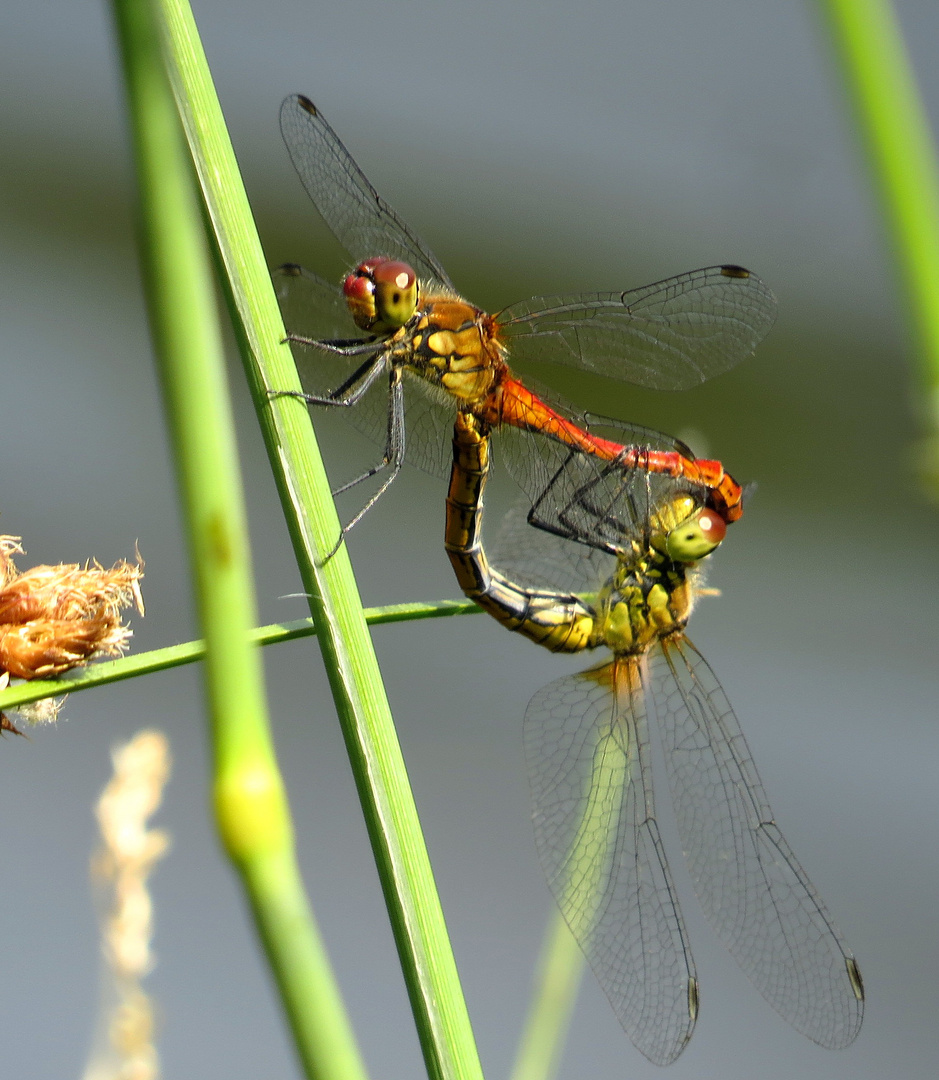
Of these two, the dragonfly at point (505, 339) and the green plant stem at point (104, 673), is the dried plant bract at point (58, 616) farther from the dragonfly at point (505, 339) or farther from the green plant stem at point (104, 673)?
the dragonfly at point (505, 339)

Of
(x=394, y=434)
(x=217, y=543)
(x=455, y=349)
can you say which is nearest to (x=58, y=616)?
(x=217, y=543)

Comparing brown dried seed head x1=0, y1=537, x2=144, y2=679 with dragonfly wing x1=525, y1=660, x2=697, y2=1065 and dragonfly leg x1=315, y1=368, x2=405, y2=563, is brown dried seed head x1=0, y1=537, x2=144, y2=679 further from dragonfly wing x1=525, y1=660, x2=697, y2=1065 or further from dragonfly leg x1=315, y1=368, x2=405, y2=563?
dragonfly wing x1=525, y1=660, x2=697, y2=1065

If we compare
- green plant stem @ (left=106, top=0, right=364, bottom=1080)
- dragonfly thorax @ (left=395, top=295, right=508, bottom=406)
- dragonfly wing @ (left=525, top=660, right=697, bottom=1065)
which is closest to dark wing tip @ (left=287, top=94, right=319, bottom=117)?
dragonfly thorax @ (left=395, top=295, right=508, bottom=406)

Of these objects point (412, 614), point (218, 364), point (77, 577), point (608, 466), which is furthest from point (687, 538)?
point (218, 364)

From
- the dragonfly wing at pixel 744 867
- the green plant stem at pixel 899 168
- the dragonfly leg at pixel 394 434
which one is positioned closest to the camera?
the green plant stem at pixel 899 168

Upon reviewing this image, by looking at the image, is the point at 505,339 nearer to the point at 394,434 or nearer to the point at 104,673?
the point at 394,434

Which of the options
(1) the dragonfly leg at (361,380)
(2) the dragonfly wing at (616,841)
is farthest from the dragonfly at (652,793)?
(1) the dragonfly leg at (361,380)

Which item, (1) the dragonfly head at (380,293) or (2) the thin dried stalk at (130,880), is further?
(1) the dragonfly head at (380,293)

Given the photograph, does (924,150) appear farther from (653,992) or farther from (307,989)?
(653,992)
